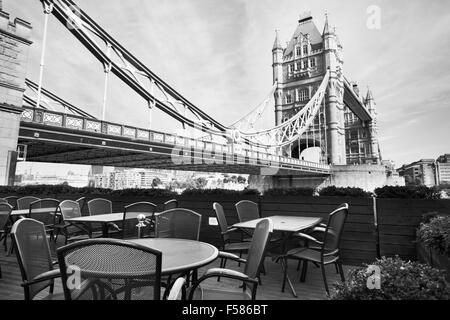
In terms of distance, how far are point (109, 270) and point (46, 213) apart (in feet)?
13.2

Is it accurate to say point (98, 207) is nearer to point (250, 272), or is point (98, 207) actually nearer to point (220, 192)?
point (220, 192)

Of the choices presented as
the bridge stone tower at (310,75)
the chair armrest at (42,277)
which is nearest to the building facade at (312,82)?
the bridge stone tower at (310,75)

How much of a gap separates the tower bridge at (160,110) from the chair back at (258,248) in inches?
398

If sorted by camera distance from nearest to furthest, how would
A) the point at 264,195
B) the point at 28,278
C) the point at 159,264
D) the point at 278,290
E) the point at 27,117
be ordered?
the point at 159,264
the point at 28,278
the point at 278,290
the point at 264,195
the point at 27,117

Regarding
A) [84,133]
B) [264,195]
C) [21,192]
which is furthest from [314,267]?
[84,133]

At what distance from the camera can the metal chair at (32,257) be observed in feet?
5.10

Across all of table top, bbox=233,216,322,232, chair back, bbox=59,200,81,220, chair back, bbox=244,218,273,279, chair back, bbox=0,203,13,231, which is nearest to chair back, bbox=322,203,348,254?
table top, bbox=233,216,322,232

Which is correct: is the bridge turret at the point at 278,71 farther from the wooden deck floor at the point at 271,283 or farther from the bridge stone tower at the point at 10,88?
the wooden deck floor at the point at 271,283

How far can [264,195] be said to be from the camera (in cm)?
493

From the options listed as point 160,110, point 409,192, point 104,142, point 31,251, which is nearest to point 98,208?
point 31,251

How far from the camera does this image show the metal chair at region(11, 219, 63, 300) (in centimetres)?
156

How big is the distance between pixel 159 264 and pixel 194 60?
19765mm

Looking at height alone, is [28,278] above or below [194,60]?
below

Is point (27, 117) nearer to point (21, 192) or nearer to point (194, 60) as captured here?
point (21, 192)
